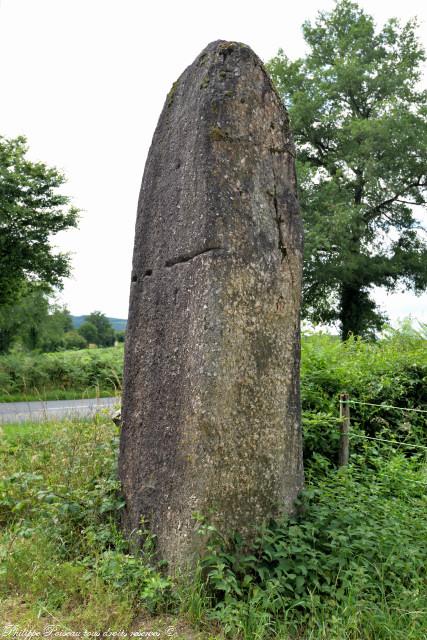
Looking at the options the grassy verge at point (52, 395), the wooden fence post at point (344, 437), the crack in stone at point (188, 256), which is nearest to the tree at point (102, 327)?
the grassy verge at point (52, 395)

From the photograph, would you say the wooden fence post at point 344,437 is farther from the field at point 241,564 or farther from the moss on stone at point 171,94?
the moss on stone at point 171,94

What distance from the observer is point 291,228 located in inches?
182

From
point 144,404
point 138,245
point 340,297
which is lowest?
point 144,404

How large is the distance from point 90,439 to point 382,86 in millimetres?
21832

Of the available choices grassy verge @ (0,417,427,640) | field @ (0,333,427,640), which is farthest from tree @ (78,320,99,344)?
grassy verge @ (0,417,427,640)

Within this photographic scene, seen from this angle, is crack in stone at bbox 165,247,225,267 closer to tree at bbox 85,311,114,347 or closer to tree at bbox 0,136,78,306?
tree at bbox 0,136,78,306

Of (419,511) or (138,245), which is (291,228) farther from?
(419,511)

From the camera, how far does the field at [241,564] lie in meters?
3.61

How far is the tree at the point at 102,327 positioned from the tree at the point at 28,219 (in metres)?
40.8

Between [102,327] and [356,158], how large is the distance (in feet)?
153

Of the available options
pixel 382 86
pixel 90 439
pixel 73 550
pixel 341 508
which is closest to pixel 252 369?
pixel 341 508

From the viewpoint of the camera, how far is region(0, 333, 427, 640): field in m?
3.61

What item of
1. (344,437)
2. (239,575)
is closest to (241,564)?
(239,575)

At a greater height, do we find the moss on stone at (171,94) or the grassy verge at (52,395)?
the moss on stone at (171,94)
